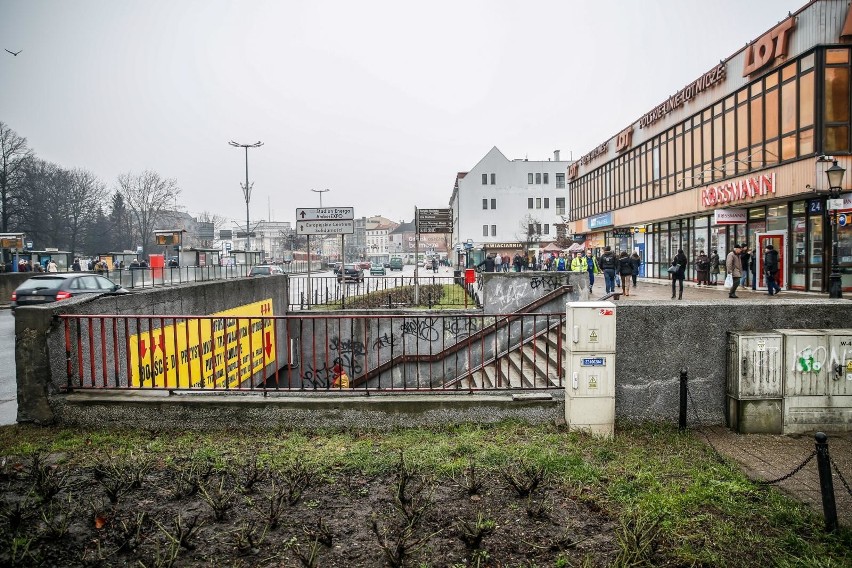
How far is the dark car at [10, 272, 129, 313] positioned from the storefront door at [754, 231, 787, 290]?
2252cm

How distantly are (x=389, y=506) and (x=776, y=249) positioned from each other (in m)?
20.6

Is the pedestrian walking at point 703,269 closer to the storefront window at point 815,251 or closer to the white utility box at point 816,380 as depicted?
the storefront window at point 815,251

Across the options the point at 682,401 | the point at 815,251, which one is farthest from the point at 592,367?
the point at 815,251

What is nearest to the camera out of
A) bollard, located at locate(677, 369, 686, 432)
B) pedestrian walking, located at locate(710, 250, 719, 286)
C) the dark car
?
bollard, located at locate(677, 369, 686, 432)

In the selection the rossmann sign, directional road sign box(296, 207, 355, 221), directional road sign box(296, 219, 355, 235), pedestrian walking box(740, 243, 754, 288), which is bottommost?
pedestrian walking box(740, 243, 754, 288)

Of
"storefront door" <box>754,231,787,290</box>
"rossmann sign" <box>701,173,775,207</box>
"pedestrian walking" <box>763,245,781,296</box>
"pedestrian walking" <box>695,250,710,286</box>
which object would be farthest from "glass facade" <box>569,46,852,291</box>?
"pedestrian walking" <box>763,245,781,296</box>

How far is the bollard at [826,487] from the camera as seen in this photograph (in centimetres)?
444

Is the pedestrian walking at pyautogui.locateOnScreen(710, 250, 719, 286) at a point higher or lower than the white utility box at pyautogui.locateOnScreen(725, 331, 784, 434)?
higher

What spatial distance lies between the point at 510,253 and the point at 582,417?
7852cm

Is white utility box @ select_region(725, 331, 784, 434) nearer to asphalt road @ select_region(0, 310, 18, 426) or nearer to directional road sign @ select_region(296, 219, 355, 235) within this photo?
asphalt road @ select_region(0, 310, 18, 426)

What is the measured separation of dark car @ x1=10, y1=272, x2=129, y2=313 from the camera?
17406 mm

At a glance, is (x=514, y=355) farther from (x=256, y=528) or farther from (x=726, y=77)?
(x=726, y=77)

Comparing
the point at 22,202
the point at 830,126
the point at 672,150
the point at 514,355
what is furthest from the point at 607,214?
the point at 22,202

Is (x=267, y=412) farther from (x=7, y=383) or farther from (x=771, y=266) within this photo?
(x=771, y=266)
